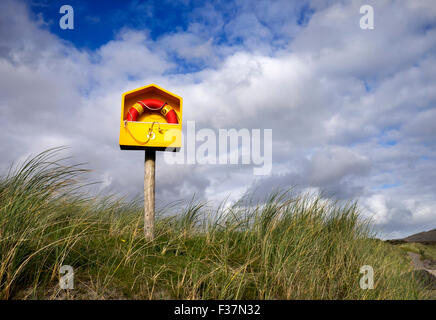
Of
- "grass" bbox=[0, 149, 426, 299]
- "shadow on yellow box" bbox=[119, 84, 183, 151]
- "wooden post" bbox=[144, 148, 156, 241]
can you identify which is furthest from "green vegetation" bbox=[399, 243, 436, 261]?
"shadow on yellow box" bbox=[119, 84, 183, 151]

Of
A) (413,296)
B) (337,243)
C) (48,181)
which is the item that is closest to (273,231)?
(337,243)

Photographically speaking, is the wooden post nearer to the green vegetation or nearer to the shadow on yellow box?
the shadow on yellow box

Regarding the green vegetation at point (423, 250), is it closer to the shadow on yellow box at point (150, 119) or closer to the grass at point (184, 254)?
the grass at point (184, 254)

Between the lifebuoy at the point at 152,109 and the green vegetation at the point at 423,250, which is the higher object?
the lifebuoy at the point at 152,109

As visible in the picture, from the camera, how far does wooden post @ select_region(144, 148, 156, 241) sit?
4738mm

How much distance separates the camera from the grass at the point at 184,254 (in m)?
2.98

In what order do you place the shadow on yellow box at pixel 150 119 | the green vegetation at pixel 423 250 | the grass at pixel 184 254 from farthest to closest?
1. the green vegetation at pixel 423 250
2. the shadow on yellow box at pixel 150 119
3. the grass at pixel 184 254

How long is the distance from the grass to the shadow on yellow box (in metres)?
1.06

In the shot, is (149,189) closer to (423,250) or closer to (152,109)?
(152,109)

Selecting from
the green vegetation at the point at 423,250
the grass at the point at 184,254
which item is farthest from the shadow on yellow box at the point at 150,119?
the green vegetation at the point at 423,250

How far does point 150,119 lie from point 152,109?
171 mm

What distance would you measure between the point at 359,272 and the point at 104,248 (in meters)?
3.33
